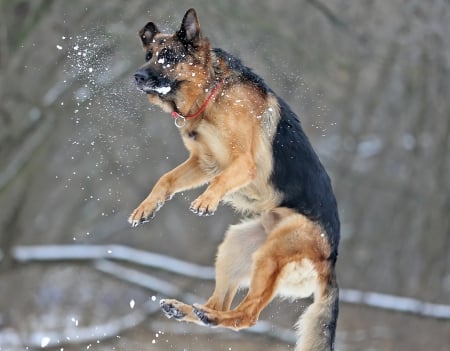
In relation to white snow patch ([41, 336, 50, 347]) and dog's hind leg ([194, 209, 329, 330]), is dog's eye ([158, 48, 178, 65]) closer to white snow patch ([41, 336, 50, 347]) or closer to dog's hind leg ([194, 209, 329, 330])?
dog's hind leg ([194, 209, 329, 330])

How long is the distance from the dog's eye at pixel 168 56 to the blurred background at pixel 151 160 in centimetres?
374

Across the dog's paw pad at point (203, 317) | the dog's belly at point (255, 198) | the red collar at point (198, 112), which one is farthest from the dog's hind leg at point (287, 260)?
the red collar at point (198, 112)

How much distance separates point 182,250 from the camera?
10.7 metres

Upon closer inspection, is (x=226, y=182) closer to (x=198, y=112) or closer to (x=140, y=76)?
(x=198, y=112)

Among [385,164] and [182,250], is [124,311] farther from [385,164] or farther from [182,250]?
[385,164]

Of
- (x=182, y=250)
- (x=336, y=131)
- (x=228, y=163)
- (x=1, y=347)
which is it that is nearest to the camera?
(x=228, y=163)

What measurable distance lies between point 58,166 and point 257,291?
4675mm

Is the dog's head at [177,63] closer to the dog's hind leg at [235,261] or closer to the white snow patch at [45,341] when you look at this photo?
the dog's hind leg at [235,261]

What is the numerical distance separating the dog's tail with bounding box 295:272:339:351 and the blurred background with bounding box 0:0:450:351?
165 inches

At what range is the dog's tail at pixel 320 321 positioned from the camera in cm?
620

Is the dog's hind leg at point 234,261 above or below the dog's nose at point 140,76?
below

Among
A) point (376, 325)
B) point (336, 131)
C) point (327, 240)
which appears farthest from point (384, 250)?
point (327, 240)

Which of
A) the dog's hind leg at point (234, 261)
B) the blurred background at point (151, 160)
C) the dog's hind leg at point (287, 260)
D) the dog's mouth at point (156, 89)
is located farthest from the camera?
the blurred background at point (151, 160)

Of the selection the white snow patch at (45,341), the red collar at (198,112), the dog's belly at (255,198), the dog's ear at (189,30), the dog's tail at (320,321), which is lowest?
the white snow patch at (45,341)
